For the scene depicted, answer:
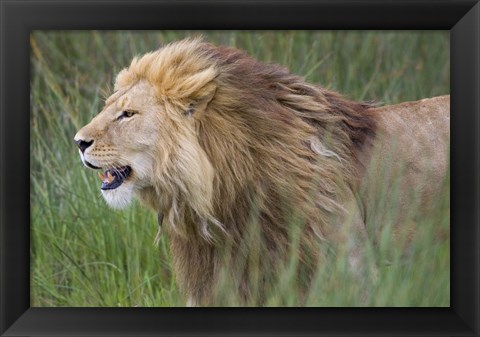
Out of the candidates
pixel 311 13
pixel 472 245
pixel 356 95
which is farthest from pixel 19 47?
pixel 356 95

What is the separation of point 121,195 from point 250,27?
0.81m

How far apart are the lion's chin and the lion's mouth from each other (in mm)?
16

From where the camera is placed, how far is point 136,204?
19.4ft

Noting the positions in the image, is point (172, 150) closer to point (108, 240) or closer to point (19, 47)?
point (19, 47)

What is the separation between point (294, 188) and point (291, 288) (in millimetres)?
421

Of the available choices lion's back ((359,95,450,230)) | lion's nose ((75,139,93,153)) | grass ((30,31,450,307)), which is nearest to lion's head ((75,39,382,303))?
lion's nose ((75,139,93,153))

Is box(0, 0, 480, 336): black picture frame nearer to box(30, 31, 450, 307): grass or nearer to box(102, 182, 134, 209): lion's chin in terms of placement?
box(30, 31, 450, 307): grass

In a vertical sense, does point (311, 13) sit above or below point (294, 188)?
above

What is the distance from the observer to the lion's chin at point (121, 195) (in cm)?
470

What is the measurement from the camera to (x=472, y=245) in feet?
14.8

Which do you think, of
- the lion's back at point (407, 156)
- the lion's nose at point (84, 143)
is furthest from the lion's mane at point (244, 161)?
the lion's nose at point (84, 143)

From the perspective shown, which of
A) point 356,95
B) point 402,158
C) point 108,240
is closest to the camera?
point 402,158

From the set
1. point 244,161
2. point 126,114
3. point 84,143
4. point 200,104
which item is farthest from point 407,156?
point 84,143

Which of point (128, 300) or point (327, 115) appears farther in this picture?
point (128, 300)
